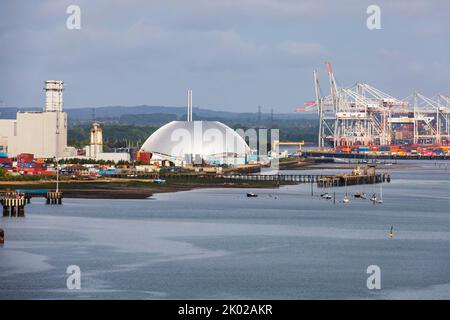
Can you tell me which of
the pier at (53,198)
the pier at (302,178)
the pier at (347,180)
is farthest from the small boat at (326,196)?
the pier at (53,198)

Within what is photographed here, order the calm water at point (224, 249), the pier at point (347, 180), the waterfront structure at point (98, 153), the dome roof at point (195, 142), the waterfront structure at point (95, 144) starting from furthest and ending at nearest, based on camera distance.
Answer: the dome roof at point (195, 142) < the waterfront structure at point (95, 144) < the waterfront structure at point (98, 153) < the pier at point (347, 180) < the calm water at point (224, 249)

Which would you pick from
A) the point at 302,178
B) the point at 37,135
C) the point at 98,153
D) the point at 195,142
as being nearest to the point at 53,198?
the point at 302,178

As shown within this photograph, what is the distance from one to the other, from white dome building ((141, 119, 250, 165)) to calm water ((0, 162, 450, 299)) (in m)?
35.3

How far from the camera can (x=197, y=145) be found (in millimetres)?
96375

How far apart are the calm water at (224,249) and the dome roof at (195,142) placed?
36292mm

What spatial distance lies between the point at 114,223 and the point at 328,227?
8.31 m

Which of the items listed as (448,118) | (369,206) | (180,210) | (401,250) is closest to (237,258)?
(401,250)

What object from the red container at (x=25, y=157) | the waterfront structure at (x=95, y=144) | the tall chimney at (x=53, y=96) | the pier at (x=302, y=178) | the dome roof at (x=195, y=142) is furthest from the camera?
the dome roof at (x=195, y=142)

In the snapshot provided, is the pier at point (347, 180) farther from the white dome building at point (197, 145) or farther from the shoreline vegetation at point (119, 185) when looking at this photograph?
the white dome building at point (197, 145)

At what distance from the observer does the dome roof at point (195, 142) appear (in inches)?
3770

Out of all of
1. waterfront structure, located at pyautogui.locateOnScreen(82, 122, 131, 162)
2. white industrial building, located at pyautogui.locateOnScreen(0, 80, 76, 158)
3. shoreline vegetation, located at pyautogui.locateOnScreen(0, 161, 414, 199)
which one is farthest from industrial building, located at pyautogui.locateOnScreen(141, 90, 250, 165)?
shoreline vegetation, located at pyautogui.locateOnScreen(0, 161, 414, 199)

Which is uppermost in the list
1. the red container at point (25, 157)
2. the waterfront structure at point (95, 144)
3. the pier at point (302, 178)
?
the waterfront structure at point (95, 144)

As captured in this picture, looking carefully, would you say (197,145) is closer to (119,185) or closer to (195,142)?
(195,142)

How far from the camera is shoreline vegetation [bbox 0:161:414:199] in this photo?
6309 centimetres
